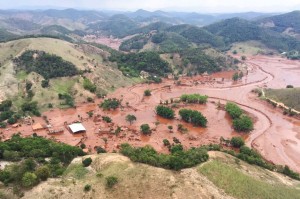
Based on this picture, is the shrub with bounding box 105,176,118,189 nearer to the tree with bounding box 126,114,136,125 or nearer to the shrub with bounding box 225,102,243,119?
the tree with bounding box 126,114,136,125

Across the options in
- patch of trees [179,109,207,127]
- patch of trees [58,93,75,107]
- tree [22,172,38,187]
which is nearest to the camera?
tree [22,172,38,187]

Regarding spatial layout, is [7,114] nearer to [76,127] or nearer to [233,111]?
[76,127]

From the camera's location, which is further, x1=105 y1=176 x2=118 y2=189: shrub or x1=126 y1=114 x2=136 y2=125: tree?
x1=126 y1=114 x2=136 y2=125: tree

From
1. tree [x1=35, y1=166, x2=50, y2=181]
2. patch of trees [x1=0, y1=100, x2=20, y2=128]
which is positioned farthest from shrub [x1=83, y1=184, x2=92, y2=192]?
patch of trees [x1=0, y1=100, x2=20, y2=128]

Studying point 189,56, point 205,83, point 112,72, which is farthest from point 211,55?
point 112,72

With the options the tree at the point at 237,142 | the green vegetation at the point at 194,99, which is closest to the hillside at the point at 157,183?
the tree at the point at 237,142

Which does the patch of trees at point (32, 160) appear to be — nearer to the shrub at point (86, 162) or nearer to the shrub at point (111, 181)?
the shrub at point (86, 162)

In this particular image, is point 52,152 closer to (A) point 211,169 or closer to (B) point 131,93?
(A) point 211,169

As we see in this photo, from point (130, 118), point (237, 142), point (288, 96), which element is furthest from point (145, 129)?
point (288, 96)
